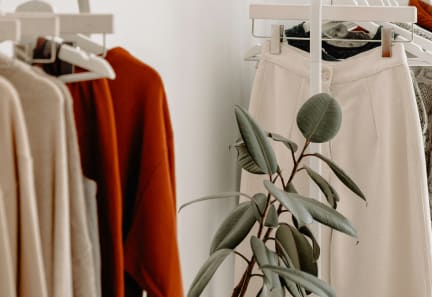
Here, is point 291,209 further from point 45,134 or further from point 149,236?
point 45,134

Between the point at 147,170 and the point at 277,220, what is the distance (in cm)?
45

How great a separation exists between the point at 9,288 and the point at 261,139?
2.45 feet

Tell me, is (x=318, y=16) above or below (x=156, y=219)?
above

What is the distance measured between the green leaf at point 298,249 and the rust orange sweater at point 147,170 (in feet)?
1.35

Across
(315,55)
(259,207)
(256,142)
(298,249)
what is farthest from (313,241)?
(315,55)

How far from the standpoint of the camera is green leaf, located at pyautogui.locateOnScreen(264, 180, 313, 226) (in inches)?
58.1

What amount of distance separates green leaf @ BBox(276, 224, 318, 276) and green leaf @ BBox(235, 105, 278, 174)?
14 centimetres

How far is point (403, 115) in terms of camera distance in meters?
1.96

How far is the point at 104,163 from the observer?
118 cm

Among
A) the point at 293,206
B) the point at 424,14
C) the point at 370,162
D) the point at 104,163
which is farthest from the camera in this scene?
the point at 424,14

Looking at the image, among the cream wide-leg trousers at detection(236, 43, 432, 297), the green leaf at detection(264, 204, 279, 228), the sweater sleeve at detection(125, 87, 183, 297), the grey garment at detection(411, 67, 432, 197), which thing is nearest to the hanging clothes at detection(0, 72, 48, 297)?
the sweater sleeve at detection(125, 87, 183, 297)

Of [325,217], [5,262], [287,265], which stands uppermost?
[5,262]

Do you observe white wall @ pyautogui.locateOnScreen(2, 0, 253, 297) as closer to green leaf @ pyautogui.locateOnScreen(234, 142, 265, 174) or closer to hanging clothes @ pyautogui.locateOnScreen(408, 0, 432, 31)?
green leaf @ pyautogui.locateOnScreen(234, 142, 265, 174)

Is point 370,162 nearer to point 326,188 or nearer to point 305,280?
point 326,188
